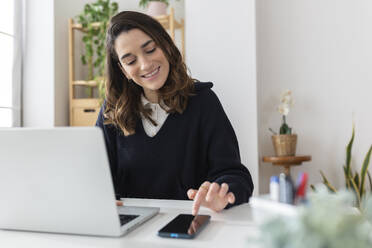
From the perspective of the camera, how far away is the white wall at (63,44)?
8.96 feet

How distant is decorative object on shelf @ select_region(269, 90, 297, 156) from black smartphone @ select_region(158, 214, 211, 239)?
1766mm

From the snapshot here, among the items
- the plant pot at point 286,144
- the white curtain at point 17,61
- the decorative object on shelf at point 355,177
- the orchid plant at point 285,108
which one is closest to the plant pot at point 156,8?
the white curtain at point 17,61

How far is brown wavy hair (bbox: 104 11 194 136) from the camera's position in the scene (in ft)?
4.19

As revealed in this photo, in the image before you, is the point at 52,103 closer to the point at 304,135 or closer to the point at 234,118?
the point at 234,118

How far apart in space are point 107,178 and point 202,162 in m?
0.80

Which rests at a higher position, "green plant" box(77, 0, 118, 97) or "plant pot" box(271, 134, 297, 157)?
"green plant" box(77, 0, 118, 97)

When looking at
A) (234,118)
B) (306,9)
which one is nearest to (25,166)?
(234,118)

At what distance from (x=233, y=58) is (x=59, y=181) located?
6.08 feet

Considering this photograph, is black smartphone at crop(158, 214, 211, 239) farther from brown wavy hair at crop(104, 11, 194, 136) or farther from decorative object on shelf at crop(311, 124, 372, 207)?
decorative object on shelf at crop(311, 124, 372, 207)

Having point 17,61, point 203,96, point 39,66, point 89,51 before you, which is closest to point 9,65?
point 17,61

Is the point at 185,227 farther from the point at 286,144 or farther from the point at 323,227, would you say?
the point at 286,144

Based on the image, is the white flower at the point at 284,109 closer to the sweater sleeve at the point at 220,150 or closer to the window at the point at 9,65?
the sweater sleeve at the point at 220,150

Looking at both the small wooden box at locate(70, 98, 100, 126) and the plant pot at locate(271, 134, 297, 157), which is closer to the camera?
the plant pot at locate(271, 134, 297, 157)

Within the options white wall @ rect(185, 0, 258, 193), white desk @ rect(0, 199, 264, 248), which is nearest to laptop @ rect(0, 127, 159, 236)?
white desk @ rect(0, 199, 264, 248)
